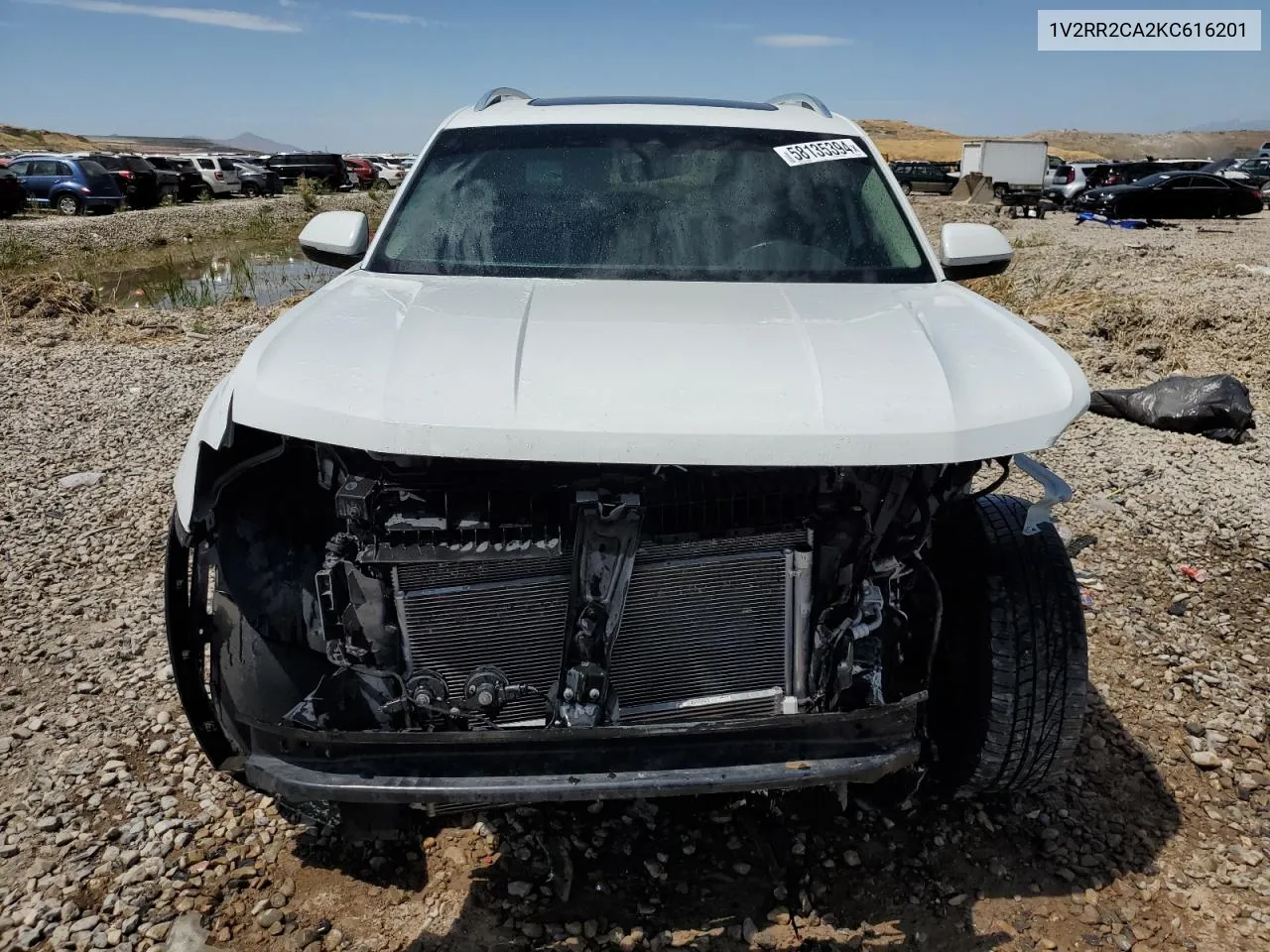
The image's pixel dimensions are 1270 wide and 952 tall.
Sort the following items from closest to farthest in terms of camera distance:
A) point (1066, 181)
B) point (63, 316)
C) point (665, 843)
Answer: point (665, 843)
point (63, 316)
point (1066, 181)

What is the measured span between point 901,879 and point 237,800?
75.1 inches

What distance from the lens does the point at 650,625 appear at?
2150mm

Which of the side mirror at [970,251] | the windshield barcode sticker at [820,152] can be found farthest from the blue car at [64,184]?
the side mirror at [970,251]

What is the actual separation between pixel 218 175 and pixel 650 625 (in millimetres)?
32088

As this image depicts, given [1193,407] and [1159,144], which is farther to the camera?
[1159,144]

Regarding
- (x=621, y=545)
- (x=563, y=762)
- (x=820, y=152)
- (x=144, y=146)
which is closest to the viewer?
(x=563, y=762)

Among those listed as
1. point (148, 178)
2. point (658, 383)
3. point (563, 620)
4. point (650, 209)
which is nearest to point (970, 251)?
point (650, 209)

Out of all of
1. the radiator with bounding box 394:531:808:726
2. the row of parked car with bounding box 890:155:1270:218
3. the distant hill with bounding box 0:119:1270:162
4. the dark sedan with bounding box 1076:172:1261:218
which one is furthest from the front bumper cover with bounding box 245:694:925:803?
the distant hill with bounding box 0:119:1270:162

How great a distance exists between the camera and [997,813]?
105 inches

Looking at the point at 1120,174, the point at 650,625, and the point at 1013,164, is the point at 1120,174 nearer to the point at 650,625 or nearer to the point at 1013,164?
the point at 1013,164

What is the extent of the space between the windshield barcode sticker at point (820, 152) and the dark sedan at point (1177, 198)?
818 inches

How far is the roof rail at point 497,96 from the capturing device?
12.0ft

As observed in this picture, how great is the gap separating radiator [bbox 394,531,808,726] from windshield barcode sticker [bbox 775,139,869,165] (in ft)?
5.39

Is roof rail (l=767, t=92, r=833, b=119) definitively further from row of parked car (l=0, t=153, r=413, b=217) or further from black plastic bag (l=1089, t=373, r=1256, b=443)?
row of parked car (l=0, t=153, r=413, b=217)
